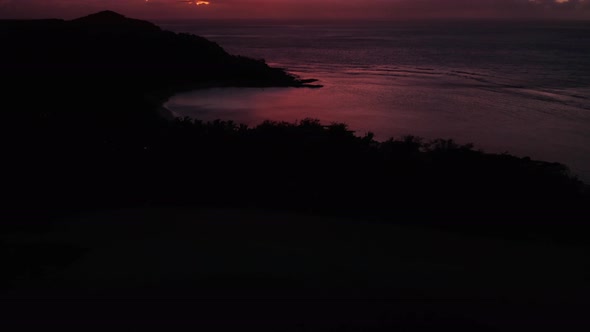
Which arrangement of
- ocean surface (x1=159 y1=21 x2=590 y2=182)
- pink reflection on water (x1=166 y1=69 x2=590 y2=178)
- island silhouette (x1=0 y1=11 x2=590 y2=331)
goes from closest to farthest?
island silhouette (x1=0 y1=11 x2=590 y2=331) < pink reflection on water (x1=166 y1=69 x2=590 y2=178) < ocean surface (x1=159 y1=21 x2=590 y2=182)

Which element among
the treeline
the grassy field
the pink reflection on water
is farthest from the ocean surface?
the grassy field

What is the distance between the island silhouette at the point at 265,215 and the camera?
22.8 feet

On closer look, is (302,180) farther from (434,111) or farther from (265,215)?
(434,111)

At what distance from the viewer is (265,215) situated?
10.7 metres

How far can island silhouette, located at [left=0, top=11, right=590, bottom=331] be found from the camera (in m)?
6.96

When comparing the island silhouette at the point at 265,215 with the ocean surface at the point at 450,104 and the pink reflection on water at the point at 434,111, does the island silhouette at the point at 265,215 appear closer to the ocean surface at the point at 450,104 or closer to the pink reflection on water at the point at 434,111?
the ocean surface at the point at 450,104

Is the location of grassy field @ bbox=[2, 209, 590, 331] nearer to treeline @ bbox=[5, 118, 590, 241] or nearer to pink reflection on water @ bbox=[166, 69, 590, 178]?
treeline @ bbox=[5, 118, 590, 241]

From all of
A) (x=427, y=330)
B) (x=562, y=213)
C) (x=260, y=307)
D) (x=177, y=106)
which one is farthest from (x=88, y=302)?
(x=177, y=106)

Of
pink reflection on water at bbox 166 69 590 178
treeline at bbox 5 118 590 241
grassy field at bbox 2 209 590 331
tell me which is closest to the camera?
grassy field at bbox 2 209 590 331

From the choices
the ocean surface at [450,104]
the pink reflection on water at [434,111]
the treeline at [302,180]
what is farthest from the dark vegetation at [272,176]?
the pink reflection on water at [434,111]

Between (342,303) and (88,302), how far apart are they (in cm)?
324

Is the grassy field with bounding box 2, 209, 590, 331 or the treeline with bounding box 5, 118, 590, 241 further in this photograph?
the treeline with bounding box 5, 118, 590, 241

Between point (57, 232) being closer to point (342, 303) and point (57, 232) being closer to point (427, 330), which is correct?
point (342, 303)

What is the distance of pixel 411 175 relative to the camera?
1141 centimetres
